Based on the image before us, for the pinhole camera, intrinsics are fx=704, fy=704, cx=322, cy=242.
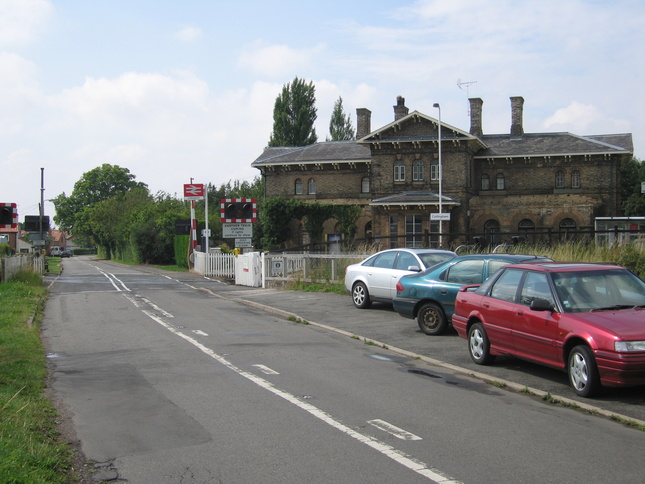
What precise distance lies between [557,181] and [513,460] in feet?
153

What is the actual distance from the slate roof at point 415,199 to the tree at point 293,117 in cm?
2399

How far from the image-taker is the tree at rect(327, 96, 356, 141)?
79363mm

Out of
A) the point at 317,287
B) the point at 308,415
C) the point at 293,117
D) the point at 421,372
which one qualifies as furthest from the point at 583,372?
the point at 293,117

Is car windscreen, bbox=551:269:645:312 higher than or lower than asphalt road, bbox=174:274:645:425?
higher

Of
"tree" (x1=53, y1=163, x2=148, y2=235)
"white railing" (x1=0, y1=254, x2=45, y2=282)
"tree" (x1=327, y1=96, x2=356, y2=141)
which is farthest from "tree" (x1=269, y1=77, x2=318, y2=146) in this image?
"tree" (x1=53, y1=163, x2=148, y2=235)

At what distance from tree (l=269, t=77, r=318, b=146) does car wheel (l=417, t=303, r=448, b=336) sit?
5759 centimetres

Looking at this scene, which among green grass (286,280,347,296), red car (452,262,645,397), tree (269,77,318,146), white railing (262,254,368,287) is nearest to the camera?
red car (452,262,645,397)

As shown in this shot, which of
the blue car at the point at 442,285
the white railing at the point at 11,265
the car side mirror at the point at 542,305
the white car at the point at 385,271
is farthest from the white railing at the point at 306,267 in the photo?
the car side mirror at the point at 542,305

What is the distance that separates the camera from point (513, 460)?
5875 mm

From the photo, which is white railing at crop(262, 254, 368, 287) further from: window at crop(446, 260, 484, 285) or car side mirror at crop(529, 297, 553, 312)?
car side mirror at crop(529, 297, 553, 312)

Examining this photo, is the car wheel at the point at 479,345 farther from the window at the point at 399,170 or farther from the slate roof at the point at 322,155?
the slate roof at the point at 322,155

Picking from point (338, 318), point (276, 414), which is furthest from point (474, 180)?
point (276, 414)

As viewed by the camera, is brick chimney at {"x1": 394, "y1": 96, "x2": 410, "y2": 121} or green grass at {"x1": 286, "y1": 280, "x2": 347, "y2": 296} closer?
green grass at {"x1": 286, "y1": 280, "x2": 347, "y2": 296}

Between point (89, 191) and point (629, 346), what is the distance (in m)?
108
